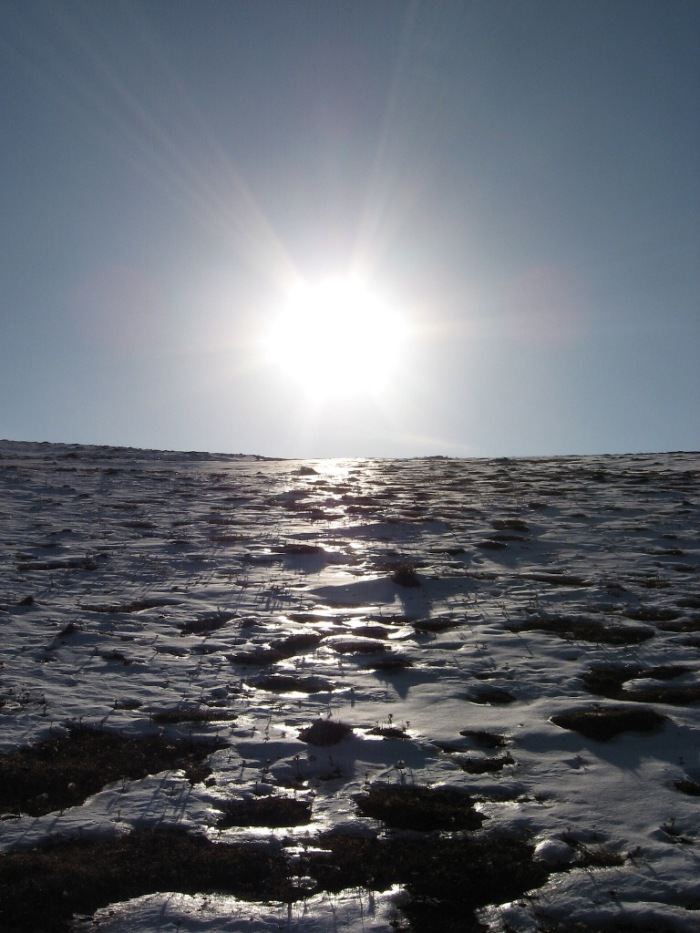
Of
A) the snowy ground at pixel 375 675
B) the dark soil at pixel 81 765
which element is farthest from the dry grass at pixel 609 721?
the dark soil at pixel 81 765

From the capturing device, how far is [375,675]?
1084 cm

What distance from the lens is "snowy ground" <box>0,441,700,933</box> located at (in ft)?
21.1

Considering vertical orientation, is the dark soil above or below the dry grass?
below

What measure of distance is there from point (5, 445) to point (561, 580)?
112 ft

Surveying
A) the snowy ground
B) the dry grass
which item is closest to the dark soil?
the snowy ground

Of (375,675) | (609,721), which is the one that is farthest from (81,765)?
(609,721)

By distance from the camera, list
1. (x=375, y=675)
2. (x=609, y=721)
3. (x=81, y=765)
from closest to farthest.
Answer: (x=81, y=765)
(x=609, y=721)
(x=375, y=675)

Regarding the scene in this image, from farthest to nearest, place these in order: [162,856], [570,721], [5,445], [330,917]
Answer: [5,445], [570,721], [162,856], [330,917]

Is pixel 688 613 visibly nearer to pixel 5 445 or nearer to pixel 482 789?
pixel 482 789

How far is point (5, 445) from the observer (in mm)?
40125

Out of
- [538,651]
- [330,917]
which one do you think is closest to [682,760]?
[538,651]

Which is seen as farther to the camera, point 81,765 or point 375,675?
point 375,675

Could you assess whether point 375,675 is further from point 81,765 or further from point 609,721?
point 81,765

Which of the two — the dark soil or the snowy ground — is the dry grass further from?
the dark soil
